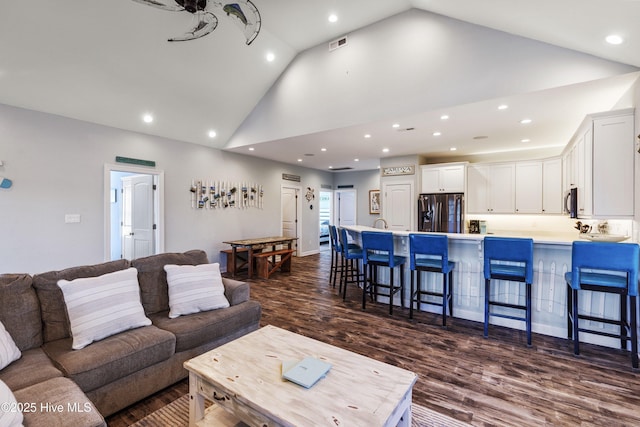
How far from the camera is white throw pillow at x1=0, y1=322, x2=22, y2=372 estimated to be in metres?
1.66

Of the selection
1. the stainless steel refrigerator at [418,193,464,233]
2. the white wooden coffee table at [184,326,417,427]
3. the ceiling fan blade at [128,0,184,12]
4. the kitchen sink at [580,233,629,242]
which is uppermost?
the ceiling fan blade at [128,0,184,12]

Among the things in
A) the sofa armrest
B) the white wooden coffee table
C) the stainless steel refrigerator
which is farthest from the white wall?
the stainless steel refrigerator

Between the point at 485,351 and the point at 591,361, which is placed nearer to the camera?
the point at 591,361

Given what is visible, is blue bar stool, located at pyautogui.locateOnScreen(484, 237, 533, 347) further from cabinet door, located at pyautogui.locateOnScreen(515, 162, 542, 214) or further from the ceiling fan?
the ceiling fan

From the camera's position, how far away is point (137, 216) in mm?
5734

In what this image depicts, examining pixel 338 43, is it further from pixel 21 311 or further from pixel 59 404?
pixel 59 404

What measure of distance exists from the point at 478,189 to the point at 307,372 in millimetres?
5798

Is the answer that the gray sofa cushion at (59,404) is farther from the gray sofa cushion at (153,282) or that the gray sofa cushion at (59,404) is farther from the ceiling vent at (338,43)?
the ceiling vent at (338,43)

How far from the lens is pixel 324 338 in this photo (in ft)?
10.2

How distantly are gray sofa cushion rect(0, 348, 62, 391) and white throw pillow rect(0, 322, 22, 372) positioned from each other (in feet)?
0.11

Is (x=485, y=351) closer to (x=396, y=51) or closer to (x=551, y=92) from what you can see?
(x=551, y=92)

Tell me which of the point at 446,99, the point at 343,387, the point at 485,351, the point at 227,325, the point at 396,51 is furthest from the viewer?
the point at 396,51

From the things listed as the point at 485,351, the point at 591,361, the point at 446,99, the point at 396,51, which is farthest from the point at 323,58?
the point at 591,361

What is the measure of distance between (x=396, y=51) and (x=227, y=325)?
158 inches
